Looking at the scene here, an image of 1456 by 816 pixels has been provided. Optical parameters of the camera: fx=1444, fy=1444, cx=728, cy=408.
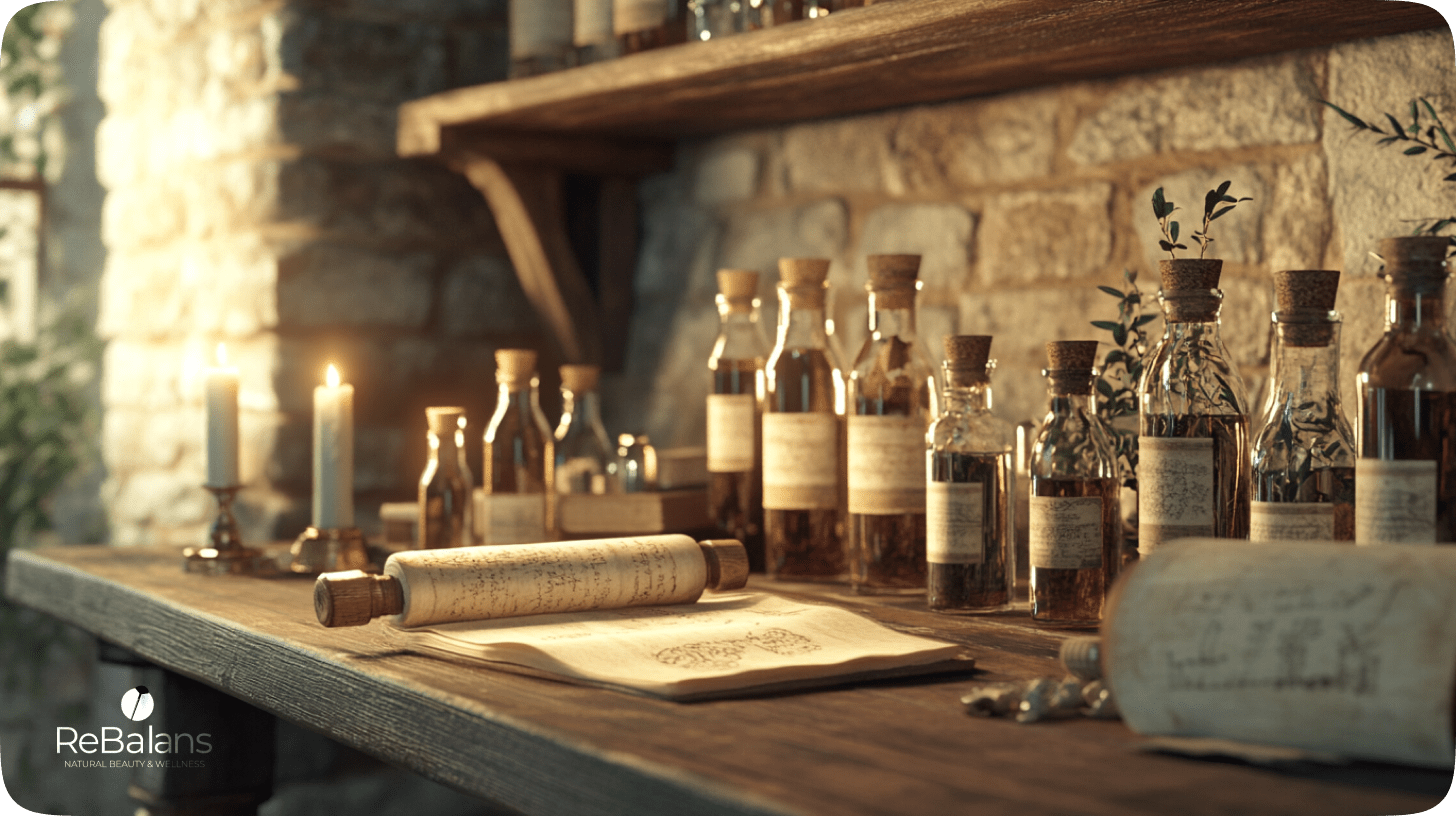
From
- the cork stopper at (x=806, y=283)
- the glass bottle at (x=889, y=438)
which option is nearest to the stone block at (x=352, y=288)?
the cork stopper at (x=806, y=283)

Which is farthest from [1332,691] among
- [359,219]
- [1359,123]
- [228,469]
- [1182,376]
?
[359,219]

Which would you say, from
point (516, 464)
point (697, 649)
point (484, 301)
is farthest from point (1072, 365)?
point (484, 301)

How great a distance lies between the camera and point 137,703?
5.13 feet

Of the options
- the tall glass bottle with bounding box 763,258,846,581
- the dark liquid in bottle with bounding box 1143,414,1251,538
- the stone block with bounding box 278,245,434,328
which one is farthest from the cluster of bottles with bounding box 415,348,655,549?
the dark liquid in bottle with bounding box 1143,414,1251,538

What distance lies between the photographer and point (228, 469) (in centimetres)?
163

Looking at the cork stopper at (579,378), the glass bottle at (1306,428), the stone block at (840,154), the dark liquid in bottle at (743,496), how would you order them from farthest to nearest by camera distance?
the stone block at (840,154)
the cork stopper at (579,378)
the dark liquid in bottle at (743,496)
the glass bottle at (1306,428)

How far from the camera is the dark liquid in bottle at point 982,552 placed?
1222 mm

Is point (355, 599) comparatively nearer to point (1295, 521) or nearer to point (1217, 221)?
point (1295, 521)

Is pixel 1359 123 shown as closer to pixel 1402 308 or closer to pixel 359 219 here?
pixel 1402 308

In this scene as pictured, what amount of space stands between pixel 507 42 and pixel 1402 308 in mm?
1449

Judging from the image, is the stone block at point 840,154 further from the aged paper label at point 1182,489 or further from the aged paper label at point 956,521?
the aged paper label at point 1182,489

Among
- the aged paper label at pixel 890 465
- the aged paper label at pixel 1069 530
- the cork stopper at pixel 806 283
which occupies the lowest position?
the aged paper label at pixel 1069 530

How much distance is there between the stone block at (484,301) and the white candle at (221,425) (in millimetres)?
495

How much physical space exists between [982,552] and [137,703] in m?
0.94
